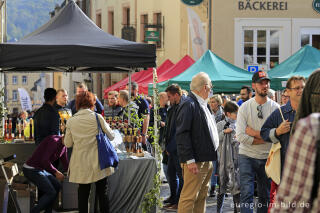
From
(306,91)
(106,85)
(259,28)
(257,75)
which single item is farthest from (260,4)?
(306,91)

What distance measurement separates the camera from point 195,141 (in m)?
7.10

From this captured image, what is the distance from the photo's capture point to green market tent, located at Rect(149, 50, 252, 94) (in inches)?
625

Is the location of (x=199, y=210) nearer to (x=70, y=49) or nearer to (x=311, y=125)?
(x=70, y=49)

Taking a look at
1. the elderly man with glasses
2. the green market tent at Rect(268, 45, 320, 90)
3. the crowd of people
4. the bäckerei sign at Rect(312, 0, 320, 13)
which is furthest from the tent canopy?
the bäckerei sign at Rect(312, 0, 320, 13)

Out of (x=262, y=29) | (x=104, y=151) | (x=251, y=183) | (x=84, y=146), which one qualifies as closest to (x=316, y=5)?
(x=262, y=29)

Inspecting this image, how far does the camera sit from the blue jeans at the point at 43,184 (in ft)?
26.6

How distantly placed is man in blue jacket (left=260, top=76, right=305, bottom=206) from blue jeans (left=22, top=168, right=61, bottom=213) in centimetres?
312

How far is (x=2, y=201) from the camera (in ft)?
24.8

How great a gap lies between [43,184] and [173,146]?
2496mm

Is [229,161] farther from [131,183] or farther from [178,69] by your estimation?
[178,69]

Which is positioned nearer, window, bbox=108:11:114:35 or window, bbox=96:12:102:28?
window, bbox=108:11:114:35

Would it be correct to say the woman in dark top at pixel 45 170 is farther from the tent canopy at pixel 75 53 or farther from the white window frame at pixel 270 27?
the white window frame at pixel 270 27

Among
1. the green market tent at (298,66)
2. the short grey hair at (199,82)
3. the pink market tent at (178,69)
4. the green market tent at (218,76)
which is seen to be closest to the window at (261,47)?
the pink market tent at (178,69)

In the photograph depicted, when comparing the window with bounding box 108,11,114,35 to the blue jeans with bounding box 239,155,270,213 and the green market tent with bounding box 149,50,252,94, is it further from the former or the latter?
the blue jeans with bounding box 239,155,270,213
